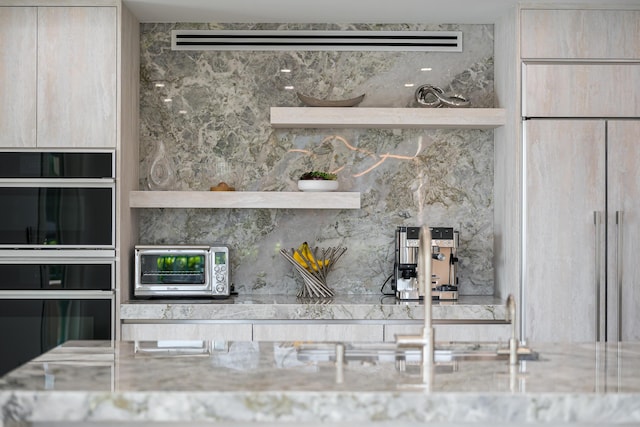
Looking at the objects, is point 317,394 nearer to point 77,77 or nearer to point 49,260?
point 49,260

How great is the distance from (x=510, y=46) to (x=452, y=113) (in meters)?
0.51

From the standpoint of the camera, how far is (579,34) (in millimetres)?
4285

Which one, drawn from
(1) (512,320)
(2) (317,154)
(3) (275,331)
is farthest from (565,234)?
(1) (512,320)

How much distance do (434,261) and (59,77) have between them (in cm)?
238

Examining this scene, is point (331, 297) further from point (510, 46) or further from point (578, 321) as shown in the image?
point (510, 46)

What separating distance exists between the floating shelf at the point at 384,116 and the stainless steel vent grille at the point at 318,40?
518mm

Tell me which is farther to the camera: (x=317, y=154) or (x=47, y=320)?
(x=317, y=154)

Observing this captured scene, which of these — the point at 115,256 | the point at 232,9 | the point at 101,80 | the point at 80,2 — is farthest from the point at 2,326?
the point at 232,9

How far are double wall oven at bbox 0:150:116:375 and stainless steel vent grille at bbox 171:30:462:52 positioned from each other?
1145 mm

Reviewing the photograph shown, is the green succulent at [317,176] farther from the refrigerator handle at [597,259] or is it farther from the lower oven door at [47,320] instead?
the refrigerator handle at [597,259]

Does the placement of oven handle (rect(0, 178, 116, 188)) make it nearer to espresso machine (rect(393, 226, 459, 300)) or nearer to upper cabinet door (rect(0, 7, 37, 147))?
upper cabinet door (rect(0, 7, 37, 147))

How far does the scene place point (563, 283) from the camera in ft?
13.9

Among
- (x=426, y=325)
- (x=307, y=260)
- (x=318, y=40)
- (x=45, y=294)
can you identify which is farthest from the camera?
(x=318, y=40)

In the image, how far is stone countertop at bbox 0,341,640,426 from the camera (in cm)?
168
